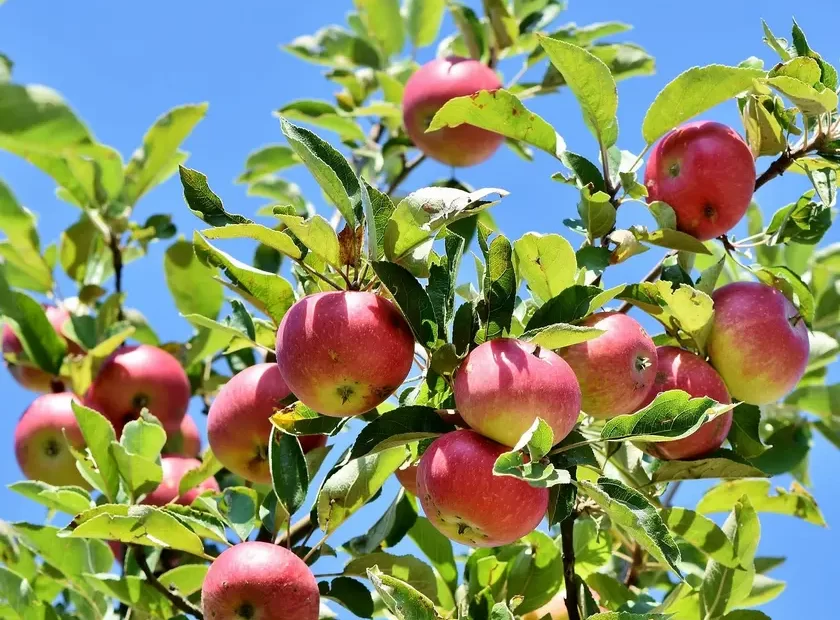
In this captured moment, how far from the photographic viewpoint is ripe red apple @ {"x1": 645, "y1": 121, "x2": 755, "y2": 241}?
2.02 m

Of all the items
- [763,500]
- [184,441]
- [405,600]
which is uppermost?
[405,600]

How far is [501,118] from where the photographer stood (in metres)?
1.94

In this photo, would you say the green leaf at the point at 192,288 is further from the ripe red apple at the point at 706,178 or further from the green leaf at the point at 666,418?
the green leaf at the point at 666,418

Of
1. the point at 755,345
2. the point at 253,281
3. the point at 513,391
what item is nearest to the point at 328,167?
the point at 253,281

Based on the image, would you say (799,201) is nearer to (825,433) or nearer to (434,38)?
(825,433)

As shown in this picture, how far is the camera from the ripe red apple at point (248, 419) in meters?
2.07

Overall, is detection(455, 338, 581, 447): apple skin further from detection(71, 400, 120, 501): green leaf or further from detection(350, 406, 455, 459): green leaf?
detection(71, 400, 120, 501): green leaf

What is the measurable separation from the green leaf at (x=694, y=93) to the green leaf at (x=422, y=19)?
2.04 meters

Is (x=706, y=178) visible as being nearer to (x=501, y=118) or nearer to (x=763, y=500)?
(x=501, y=118)

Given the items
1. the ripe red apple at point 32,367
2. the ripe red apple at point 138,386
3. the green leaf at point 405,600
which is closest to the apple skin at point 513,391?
the green leaf at point 405,600

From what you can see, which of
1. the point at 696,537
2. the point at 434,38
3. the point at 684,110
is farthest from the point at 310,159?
the point at 434,38

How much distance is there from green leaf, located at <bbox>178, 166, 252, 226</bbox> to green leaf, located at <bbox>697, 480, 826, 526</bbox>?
1317 mm

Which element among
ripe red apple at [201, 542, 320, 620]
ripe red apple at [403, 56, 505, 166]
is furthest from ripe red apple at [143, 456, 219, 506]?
ripe red apple at [403, 56, 505, 166]

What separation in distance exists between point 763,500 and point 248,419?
124cm
